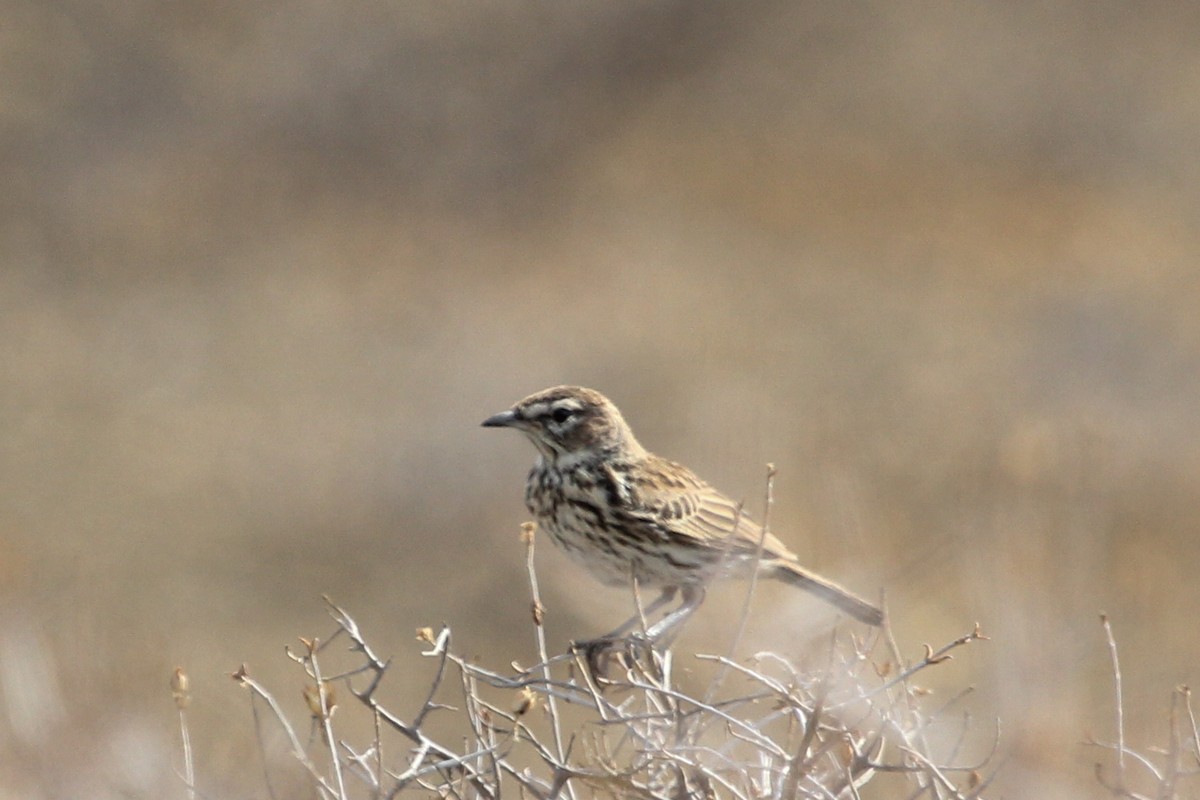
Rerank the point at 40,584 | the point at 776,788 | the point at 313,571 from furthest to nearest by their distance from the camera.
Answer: the point at 313,571 < the point at 40,584 < the point at 776,788

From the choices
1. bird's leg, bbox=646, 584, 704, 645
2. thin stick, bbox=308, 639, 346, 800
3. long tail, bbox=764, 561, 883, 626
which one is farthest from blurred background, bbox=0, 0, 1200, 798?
thin stick, bbox=308, 639, 346, 800

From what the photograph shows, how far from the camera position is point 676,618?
7445 millimetres

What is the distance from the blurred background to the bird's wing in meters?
0.30

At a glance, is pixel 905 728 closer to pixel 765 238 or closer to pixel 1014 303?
pixel 1014 303

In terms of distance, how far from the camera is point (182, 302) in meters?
24.1

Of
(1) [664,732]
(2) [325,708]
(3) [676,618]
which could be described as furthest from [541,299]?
(2) [325,708]

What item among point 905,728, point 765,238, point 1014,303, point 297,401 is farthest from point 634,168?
point 905,728

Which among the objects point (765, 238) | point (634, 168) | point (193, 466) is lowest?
point (193, 466)

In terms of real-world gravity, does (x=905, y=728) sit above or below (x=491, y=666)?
below

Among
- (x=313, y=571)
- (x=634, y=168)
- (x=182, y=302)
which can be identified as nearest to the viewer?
(x=313, y=571)

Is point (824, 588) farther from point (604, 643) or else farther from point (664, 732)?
point (664, 732)

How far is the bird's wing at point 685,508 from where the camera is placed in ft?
27.2

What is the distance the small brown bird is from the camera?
823 centimetres

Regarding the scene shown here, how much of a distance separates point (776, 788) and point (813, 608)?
3042 mm
